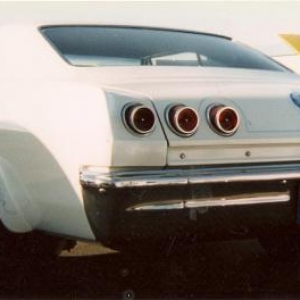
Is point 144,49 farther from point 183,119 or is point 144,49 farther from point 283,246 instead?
point 283,246

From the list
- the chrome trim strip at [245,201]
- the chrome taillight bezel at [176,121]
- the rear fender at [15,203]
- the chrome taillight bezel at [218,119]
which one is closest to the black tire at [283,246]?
the chrome trim strip at [245,201]

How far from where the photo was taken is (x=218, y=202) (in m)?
3.14

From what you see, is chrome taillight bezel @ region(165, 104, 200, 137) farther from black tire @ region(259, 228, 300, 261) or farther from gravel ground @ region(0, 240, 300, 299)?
black tire @ region(259, 228, 300, 261)

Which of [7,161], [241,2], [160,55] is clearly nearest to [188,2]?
[241,2]

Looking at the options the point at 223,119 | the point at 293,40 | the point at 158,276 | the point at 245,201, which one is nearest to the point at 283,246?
the point at 158,276

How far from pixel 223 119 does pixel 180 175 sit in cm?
31

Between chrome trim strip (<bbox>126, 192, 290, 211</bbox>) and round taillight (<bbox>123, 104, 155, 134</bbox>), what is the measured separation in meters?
0.31

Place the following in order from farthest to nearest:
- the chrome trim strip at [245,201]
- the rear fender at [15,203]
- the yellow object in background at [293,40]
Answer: the yellow object in background at [293,40]
the rear fender at [15,203]
the chrome trim strip at [245,201]

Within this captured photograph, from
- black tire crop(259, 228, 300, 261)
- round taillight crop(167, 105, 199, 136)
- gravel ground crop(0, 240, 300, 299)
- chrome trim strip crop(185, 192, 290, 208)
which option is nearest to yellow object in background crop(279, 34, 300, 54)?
gravel ground crop(0, 240, 300, 299)

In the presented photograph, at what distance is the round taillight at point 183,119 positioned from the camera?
10.1ft

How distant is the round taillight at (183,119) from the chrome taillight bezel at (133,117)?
80 millimetres

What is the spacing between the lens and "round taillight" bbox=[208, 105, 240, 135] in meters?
3.14

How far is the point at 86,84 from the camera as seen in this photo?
3.21m

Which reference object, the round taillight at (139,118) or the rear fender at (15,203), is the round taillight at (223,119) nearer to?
the round taillight at (139,118)
